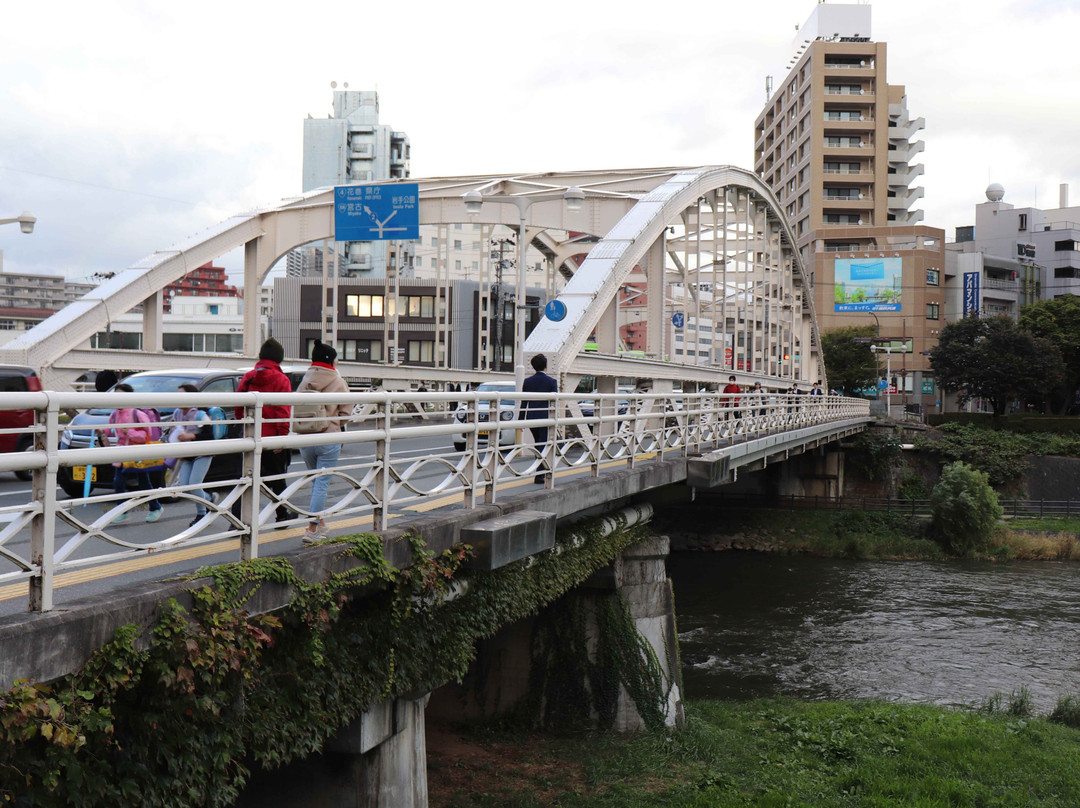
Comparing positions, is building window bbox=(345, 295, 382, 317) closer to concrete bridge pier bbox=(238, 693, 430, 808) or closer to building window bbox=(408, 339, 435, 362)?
building window bbox=(408, 339, 435, 362)

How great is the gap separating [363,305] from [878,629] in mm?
48515

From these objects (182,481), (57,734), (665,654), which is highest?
(182,481)

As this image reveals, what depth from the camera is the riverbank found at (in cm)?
3594

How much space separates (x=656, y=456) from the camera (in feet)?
47.8

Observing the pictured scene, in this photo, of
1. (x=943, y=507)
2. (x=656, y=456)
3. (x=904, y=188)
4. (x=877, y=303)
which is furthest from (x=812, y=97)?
(x=656, y=456)

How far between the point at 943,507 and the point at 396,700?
110ft

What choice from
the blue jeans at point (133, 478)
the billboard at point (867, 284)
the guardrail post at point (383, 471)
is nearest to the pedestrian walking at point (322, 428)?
the guardrail post at point (383, 471)

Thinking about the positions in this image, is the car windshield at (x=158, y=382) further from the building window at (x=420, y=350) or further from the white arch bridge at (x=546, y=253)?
the building window at (x=420, y=350)

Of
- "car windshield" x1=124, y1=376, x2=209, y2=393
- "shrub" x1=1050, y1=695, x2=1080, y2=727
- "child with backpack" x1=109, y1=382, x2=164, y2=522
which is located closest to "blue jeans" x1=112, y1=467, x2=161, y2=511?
"child with backpack" x1=109, y1=382, x2=164, y2=522

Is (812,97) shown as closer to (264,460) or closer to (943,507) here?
(943,507)

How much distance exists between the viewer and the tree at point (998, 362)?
197 feet

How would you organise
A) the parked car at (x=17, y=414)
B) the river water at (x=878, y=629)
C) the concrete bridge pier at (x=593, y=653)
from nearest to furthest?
the parked car at (x=17, y=414)
the concrete bridge pier at (x=593, y=653)
the river water at (x=878, y=629)

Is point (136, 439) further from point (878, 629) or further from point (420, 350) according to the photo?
point (420, 350)

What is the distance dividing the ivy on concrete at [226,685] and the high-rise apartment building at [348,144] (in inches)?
4022
